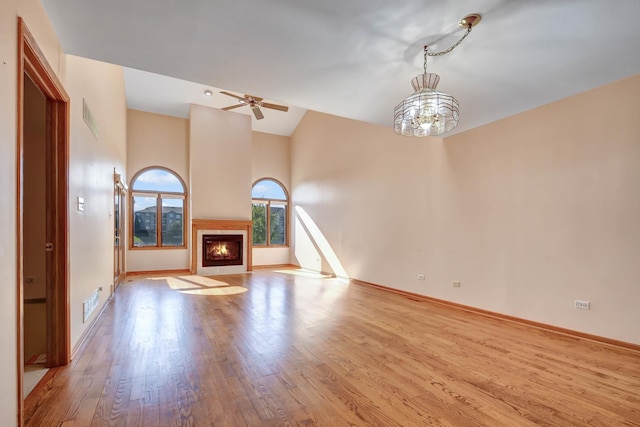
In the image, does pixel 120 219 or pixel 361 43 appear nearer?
pixel 361 43

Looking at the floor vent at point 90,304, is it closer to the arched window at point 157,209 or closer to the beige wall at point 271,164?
the arched window at point 157,209

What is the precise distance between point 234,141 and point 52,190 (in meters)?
6.11

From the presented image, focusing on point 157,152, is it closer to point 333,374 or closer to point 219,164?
point 219,164

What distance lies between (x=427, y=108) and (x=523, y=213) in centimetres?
225

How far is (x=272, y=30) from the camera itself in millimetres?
2260

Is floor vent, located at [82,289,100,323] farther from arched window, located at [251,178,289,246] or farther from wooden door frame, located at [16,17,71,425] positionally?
arched window, located at [251,178,289,246]

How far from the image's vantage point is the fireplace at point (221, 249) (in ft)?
25.2

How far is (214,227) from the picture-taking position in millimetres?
7762

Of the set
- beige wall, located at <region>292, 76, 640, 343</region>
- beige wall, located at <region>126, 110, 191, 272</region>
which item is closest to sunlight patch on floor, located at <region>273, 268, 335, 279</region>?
beige wall, located at <region>292, 76, 640, 343</region>

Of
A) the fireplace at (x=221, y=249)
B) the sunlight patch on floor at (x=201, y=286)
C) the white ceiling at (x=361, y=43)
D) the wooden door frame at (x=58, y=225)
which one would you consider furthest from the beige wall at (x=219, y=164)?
the wooden door frame at (x=58, y=225)

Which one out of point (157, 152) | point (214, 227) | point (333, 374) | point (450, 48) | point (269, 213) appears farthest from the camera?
point (269, 213)

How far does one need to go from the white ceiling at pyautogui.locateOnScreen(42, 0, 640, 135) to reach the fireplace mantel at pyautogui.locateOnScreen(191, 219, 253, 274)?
16.7 ft

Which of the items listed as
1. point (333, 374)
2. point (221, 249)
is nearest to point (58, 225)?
point (333, 374)

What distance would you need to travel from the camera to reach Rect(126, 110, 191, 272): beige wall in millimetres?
7680
